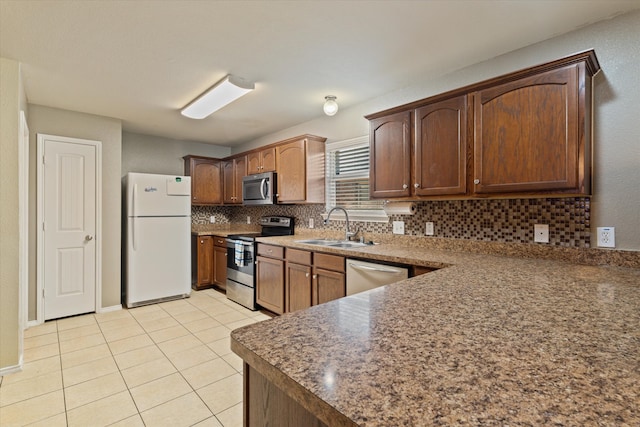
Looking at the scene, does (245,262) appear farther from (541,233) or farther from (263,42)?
(541,233)

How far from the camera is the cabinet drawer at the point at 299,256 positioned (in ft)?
9.70

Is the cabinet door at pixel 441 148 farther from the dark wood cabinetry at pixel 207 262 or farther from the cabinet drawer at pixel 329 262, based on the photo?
the dark wood cabinetry at pixel 207 262

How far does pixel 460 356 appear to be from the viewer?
67 cm

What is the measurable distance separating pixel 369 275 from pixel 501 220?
1.06 m

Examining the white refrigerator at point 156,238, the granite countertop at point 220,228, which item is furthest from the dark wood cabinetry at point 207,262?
the white refrigerator at point 156,238

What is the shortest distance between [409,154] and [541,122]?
0.89 meters

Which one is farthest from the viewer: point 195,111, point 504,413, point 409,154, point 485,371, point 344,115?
point 344,115

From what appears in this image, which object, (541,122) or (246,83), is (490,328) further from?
(246,83)

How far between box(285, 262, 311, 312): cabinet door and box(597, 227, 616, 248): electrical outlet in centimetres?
215

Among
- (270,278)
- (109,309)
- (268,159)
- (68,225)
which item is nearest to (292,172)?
(268,159)

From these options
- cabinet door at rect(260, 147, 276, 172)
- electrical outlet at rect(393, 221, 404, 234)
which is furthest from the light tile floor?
cabinet door at rect(260, 147, 276, 172)

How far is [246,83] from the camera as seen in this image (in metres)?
2.72

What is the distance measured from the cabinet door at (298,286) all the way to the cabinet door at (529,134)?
1694mm

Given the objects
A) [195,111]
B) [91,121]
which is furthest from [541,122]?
[91,121]
